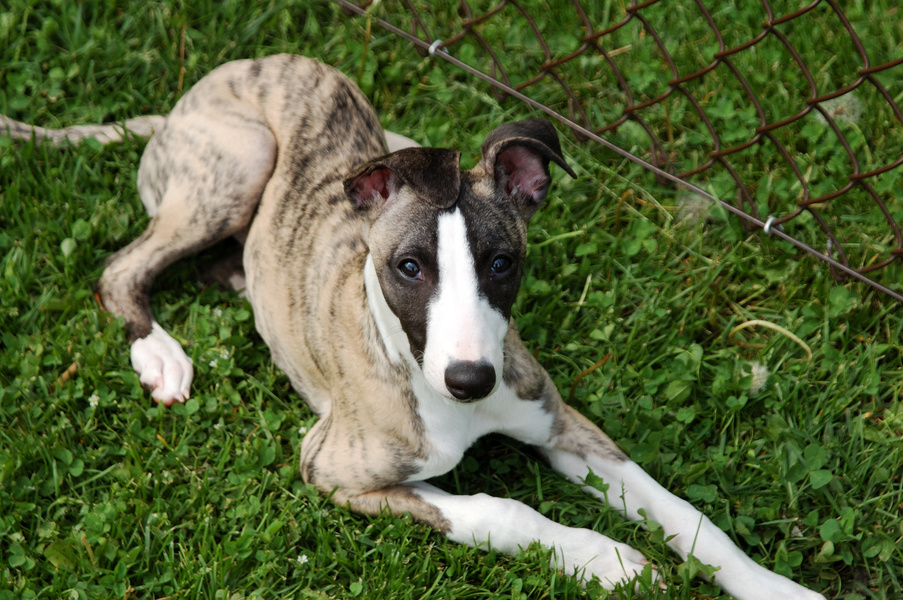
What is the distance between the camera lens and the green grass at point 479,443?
3.26 metres

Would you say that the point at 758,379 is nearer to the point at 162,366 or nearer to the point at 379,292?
the point at 379,292

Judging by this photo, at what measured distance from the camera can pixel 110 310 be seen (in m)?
4.10

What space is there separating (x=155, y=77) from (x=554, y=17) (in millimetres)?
2314

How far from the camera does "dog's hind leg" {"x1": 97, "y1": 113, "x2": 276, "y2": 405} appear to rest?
156 inches

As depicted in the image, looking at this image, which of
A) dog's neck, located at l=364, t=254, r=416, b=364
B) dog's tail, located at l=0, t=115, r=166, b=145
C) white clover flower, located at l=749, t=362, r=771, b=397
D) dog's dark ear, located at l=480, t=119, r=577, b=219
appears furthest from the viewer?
dog's tail, located at l=0, t=115, r=166, b=145

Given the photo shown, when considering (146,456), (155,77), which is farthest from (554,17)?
(146,456)

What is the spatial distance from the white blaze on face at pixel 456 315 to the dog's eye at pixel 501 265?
0.12 m

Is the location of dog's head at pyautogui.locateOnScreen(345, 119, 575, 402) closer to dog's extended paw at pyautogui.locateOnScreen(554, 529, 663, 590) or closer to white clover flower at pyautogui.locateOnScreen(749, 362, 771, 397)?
dog's extended paw at pyautogui.locateOnScreen(554, 529, 663, 590)

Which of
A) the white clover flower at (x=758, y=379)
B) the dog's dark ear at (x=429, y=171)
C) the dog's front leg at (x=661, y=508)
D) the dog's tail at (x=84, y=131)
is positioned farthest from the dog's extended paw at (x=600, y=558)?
the dog's tail at (x=84, y=131)

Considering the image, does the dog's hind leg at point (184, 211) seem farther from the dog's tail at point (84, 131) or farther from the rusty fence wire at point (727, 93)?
the rusty fence wire at point (727, 93)

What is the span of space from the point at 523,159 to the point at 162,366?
1.88 metres

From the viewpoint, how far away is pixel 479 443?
3.77 m

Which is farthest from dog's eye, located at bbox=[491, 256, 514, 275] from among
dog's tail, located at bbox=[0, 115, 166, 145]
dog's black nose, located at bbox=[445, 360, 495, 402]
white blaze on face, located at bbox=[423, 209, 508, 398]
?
dog's tail, located at bbox=[0, 115, 166, 145]

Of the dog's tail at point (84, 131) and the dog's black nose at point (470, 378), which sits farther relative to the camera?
the dog's tail at point (84, 131)
